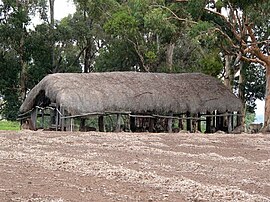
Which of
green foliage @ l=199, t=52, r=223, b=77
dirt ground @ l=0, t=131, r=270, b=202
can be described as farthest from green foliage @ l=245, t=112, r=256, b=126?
dirt ground @ l=0, t=131, r=270, b=202

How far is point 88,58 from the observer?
126ft

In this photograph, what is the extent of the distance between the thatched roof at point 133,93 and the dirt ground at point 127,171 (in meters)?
10.7

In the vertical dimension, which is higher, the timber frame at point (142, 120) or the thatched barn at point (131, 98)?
the thatched barn at point (131, 98)

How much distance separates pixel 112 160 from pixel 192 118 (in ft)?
59.0

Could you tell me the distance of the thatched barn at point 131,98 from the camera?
24688 millimetres

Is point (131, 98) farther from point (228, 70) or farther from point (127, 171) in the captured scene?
point (127, 171)

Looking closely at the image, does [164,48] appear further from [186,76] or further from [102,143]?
[102,143]

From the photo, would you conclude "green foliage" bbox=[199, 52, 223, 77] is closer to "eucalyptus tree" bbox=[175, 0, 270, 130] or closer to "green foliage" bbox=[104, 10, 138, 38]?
"eucalyptus tree" bbox=[175, 0, 270, 130]

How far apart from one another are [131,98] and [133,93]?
0.31m

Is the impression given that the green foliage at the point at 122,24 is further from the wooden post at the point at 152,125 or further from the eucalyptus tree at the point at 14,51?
the eucalyptus tree at the point at 14,51

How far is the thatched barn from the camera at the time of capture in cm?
2469

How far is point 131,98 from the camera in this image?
26297mm

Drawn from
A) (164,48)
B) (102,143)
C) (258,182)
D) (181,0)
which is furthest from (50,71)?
(258,182)

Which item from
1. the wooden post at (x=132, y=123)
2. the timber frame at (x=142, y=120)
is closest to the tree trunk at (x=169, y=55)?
the timber frame at (x=142, y=120)
